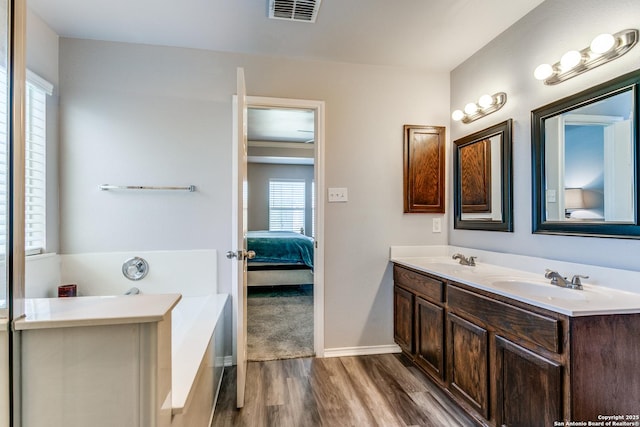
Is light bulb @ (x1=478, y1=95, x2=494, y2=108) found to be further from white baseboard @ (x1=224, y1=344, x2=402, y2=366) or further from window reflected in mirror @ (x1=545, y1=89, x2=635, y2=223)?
white baseboard @ (x1=224, y1=344, x2=402, y2=366)

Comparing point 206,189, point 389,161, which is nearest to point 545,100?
point 389,161

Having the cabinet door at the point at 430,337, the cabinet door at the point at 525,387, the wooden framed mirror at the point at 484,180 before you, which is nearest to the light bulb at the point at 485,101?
the wooden framed mirror at the point at 484,180

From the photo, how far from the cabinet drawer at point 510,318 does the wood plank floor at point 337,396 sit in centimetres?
65

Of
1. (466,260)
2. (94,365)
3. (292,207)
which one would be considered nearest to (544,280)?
(466,260)

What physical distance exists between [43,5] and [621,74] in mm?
3193

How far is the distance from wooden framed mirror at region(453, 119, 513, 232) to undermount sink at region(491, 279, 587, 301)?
48cm

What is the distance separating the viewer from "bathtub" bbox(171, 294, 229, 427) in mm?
1194

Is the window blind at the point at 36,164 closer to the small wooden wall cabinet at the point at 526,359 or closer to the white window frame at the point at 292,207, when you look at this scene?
the small wooden wall cabinet at the point at 526,359

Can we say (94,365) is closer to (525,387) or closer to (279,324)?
(525,387)

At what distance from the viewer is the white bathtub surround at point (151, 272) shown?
2295mm

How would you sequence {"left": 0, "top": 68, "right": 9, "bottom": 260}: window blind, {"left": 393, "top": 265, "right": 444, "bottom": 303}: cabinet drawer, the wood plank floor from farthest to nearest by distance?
1. {"left": 393, "top": 265, "right": 444, "bottom": 303}: cabinet drawer
2. the wood plank floor
3. {"left": 0, "top": 68, "right": 9, "bottom": 260}: window blind

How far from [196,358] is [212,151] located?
1.54m

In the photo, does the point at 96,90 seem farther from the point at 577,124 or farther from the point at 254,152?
the point at 254,152

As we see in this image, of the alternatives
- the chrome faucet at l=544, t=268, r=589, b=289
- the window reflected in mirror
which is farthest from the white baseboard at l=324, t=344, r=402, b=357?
the window reflected in mirror
